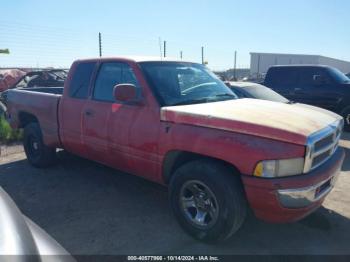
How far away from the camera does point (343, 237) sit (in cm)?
366

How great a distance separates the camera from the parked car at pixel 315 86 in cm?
941

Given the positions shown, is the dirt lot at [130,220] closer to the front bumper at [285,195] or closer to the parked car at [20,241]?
the front bumper at [285,195]

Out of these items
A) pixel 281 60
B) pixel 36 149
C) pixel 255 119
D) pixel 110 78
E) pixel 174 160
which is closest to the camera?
pixel 255 119

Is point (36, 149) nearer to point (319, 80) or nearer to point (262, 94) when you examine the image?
point (262, 94)

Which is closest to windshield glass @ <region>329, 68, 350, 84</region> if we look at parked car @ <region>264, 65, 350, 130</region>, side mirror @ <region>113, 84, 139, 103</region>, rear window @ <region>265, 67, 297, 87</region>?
parked car @ <region>264, 65, 350, 130</region>

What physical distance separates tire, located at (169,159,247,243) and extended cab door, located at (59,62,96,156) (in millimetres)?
1882

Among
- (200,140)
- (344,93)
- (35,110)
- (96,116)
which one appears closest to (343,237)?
(200,140)

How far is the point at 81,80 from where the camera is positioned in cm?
496

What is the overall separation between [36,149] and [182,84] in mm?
3169

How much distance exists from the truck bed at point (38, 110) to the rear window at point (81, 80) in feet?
1.23

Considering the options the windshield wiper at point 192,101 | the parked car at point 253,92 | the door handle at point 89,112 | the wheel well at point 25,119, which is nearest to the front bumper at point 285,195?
the windshield wiper at point 192,101

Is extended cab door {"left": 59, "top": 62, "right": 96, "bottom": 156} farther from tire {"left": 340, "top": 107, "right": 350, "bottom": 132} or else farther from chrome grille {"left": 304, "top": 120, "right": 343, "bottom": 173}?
tire {"left": 340, "top": 107, "right": 350, "bottom": 132}

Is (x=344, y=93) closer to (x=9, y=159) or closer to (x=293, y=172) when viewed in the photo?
(x=293, y=172)

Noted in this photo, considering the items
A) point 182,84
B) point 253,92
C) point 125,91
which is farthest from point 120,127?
point 253,92
